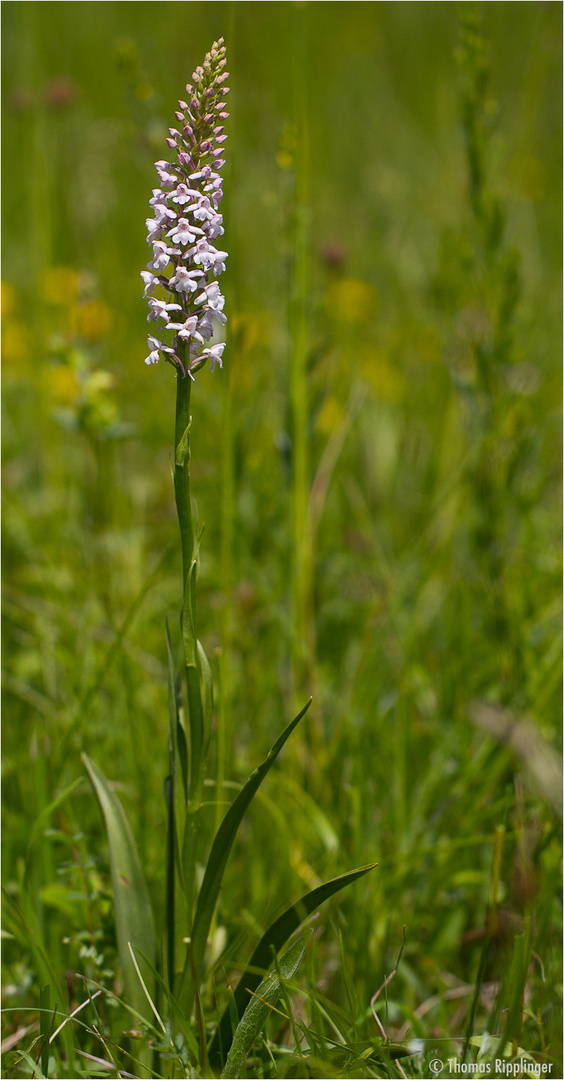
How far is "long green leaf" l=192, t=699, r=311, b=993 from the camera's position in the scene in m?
0.91

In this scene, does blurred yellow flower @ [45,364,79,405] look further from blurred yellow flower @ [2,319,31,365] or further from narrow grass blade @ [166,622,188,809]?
narrow grass blade @ [166,622,188,809]

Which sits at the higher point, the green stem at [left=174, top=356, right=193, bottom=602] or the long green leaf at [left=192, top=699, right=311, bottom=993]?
the green stem at [left=174, top=356, right=193, bottom=602]

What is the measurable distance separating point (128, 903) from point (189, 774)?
26 cm

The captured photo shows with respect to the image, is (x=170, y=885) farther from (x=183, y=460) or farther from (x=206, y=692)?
(x=183, y=460)

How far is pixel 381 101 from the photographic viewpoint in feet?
23.9

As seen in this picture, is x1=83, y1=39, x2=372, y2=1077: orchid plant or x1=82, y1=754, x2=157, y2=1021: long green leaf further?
x1=82, y1=754, x2=157, y2=1021: long green leaf

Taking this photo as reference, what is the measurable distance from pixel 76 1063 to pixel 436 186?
207 inches

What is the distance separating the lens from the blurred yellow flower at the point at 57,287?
9.09ft

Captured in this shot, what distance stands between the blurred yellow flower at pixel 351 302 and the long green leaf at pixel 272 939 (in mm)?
3591

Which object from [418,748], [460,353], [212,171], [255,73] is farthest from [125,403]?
[212,171]

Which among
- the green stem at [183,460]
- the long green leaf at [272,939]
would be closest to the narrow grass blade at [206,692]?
the green stem at [183,460]

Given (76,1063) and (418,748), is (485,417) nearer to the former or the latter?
(418,748)

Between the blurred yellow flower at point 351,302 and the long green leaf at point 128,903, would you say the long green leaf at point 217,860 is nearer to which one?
the long green leaf at point 128,903

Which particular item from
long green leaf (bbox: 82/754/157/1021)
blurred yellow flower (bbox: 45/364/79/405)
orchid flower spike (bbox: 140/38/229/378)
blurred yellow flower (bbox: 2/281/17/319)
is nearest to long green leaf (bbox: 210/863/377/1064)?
long green leaf (bbox: 82/754/157/1021)
